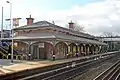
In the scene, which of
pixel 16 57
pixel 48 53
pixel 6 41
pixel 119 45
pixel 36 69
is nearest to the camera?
pixel 36 69

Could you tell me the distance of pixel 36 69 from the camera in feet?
79.7

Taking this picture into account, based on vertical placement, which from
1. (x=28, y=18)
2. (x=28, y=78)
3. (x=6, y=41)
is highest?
(x=28, y=18)

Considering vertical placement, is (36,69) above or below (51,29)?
below

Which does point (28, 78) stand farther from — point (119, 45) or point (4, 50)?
point (119, 45)

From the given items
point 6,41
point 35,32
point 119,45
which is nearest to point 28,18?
point 6,41

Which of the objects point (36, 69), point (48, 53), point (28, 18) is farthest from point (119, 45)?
point (36, 69)

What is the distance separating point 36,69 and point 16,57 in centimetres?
1243

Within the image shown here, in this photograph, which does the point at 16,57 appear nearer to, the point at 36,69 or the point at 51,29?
the point at 51,29

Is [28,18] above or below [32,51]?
above

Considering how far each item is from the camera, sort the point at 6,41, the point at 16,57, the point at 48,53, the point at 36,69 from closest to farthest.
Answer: the point at 36,69
the point at 16,57
the point at 48,53
the point at 6,41

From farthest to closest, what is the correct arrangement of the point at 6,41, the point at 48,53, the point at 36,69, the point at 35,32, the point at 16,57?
the point at 6,41 < the point at 35,32 < the point at 48,53 < the point at 16,57 < the point at 36,69

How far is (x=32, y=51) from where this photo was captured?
39219mm

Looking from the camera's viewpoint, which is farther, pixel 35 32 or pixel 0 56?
pixel 35 32

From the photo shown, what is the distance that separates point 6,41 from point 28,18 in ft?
23.5
